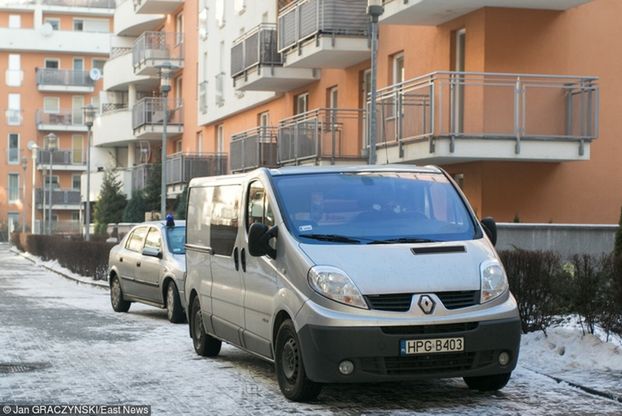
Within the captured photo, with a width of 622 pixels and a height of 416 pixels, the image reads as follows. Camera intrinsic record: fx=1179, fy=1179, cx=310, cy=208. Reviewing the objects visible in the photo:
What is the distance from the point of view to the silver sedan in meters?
16.9

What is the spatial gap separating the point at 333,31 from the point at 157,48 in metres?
25.7

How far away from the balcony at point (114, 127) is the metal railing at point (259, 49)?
71.3ft

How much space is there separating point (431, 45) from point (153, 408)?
1608 cm

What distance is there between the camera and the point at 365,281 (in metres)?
8.84

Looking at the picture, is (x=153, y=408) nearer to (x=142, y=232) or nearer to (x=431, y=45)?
(x=142, y=232)

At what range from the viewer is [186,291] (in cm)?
1273

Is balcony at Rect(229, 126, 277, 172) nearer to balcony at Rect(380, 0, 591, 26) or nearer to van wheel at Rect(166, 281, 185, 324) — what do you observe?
balcony at Rect(380, 0, 591, 26)

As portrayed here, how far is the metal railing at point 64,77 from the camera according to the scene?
88.7 meters

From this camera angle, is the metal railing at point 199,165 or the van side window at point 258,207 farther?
the metal railing at point 199,165

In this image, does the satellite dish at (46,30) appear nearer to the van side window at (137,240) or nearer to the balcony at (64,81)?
the balcony at (64,81)

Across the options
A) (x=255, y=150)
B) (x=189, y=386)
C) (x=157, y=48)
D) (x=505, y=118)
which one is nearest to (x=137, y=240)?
(x=505, y=118)

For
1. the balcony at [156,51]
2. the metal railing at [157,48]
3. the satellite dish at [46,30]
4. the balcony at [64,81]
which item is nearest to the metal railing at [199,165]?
the balcony at [156,51]

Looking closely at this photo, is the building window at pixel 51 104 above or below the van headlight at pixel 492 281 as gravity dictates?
above

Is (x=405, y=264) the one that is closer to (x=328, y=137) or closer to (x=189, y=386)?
(x=189, y=386)
